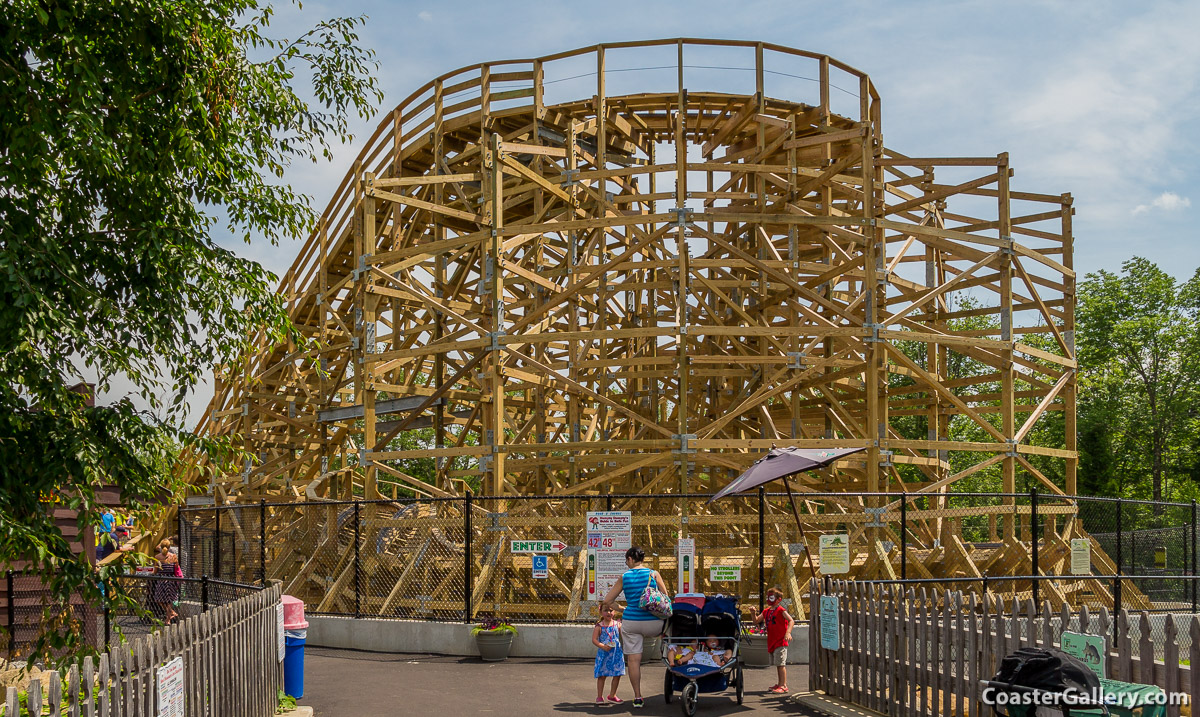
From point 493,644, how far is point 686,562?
2894 millimetres

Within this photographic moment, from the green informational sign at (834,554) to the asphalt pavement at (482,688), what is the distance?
1.41 meters

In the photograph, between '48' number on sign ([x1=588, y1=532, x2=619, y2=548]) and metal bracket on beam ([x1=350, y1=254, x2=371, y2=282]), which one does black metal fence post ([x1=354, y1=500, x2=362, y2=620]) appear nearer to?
'48' number on sign ([x1=588, y1=532, x2=619, y2=548])

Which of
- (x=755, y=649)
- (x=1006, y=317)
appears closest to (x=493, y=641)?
(x=755, y=649)

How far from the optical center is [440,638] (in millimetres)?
16234

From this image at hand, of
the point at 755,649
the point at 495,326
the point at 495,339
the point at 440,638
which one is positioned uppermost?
the point at 495,326

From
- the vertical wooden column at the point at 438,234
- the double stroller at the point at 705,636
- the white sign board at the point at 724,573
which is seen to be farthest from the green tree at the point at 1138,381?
the double stroller at the point at 705,636

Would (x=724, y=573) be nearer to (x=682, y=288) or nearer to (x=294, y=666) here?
(x=682, y=288)

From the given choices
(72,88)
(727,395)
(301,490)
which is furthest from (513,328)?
(72,88)

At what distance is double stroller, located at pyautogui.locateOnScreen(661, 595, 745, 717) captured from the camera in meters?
11.7

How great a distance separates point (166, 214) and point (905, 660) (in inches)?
303

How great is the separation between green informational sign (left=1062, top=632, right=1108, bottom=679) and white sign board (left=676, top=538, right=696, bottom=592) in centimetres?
769

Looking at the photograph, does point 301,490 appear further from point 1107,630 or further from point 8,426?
point 1107,630

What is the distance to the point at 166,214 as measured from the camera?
9.12 m

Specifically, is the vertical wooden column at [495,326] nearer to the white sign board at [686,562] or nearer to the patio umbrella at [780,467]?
the white sign board at [686,562]
